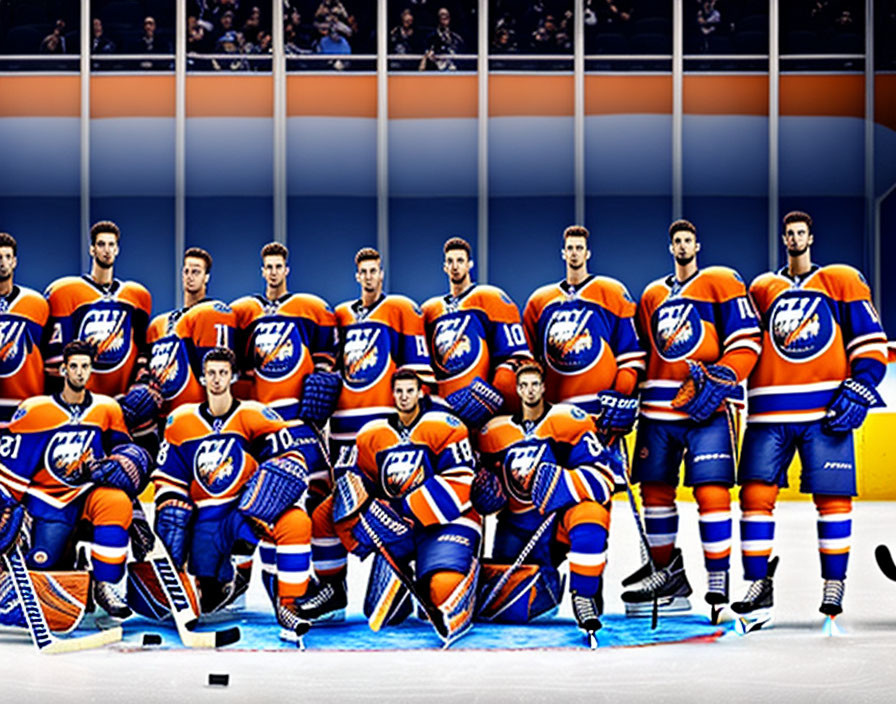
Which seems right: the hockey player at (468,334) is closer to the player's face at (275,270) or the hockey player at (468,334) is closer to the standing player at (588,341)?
the standing player at (588,341)

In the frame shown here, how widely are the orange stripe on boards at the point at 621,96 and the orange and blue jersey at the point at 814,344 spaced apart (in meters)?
4.94

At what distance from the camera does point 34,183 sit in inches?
397

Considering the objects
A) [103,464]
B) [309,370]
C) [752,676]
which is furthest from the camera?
[309,370]

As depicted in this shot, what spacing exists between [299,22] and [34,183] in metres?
2.23

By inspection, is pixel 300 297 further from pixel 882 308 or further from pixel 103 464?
pixel 882 308

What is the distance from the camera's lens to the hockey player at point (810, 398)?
529cm

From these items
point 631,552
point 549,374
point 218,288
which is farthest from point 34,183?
point 549,374

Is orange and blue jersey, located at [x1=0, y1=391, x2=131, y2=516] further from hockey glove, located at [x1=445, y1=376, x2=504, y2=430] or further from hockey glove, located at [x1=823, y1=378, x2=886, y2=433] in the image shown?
hockey glove, located at [x1=823, y1=378, x2=886, y2=433]

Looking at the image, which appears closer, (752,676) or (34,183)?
(752,676)

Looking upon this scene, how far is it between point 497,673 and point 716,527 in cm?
129

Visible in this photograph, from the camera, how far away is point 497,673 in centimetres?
452

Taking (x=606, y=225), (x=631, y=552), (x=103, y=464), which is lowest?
(x=631, y=552)

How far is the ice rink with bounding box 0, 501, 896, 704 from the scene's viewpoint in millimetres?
4223

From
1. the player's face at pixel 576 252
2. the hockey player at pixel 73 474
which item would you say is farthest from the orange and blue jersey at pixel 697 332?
the hockey player at pixel 73 474
